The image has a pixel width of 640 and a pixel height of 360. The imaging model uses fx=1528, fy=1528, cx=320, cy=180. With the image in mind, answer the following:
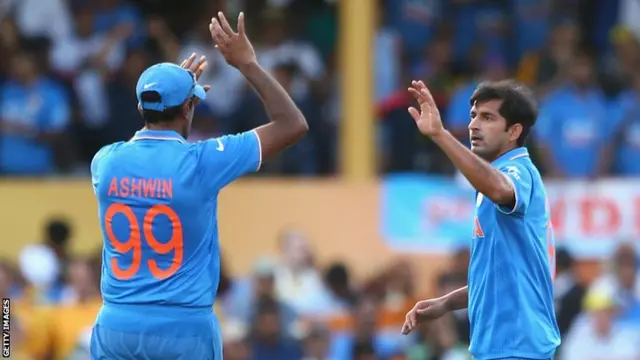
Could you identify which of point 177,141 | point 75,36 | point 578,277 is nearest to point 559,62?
point 578,277

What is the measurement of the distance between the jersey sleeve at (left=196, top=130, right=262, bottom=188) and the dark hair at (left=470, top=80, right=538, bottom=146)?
1.09m

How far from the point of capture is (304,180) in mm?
15594

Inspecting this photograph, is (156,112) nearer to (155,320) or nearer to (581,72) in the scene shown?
(155,320)

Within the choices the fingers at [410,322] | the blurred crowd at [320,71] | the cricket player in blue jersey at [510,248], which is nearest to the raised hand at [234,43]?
the cricket player in blue jersey at [510,248]

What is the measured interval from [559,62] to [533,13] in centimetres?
138

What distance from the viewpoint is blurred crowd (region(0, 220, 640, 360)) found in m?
12.6

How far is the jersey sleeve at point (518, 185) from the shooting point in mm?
6883

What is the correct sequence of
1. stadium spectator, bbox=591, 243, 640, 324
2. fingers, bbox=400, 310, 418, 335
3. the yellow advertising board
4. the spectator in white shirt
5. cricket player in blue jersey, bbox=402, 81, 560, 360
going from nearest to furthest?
cricket player in blue jersey, bbox=402, 81, 560, 360 → fingers, bbox=400, 310, 418, 335 → the spectator in white shirt → stadium spectator, bbox=591, 243, 640, 324 → the yellow advertising board

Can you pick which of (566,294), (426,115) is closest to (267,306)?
(566,294)

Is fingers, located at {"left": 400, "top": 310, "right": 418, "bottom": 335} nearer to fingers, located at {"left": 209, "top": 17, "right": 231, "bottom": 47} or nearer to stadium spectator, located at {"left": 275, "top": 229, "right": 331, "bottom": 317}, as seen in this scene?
fingers, located at {"left": 209, "top": 17, "right": 231, "bottom": 47}

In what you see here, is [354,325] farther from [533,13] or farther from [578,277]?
[533,13]

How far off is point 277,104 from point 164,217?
0.77 m

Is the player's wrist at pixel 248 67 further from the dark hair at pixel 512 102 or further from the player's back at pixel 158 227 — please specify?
the dark hair at pixel 512 102

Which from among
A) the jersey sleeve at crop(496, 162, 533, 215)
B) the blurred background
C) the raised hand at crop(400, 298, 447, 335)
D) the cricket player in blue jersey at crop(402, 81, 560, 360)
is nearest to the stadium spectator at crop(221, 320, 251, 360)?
the blurred background
